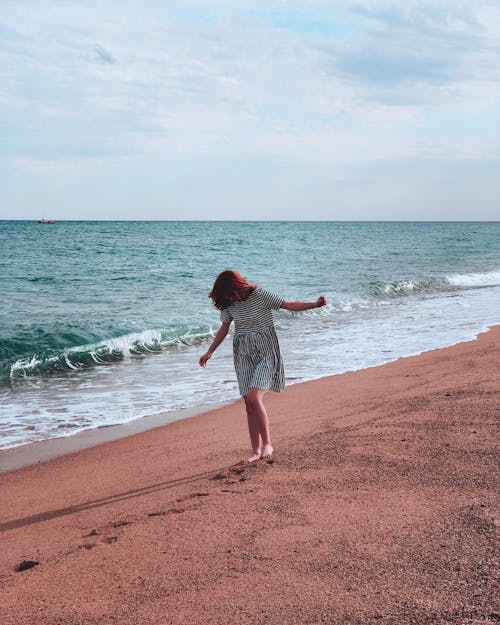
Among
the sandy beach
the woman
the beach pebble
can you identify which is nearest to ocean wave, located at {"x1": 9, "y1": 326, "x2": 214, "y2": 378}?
the sandy beach

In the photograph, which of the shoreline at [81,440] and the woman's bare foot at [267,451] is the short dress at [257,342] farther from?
the shoreline at [81,440]

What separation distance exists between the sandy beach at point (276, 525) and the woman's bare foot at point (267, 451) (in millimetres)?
165

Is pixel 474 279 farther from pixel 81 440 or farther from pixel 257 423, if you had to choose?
pixel 257 423

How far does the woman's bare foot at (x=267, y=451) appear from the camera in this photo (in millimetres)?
5332

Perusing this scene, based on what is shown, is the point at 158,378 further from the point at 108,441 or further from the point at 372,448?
the point at 372,448

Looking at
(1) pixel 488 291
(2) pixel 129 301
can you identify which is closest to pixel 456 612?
(2) pixel 129 301

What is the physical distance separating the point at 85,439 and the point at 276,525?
3.71 meters

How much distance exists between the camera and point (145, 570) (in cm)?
344

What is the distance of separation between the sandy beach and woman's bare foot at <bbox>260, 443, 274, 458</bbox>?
16 cm

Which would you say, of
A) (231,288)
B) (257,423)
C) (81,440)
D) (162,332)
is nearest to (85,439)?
(81,440)

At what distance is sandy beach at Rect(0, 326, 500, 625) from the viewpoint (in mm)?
2973

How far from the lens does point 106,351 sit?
12.4 metres

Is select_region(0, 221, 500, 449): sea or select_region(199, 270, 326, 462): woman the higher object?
select_region(199, 270, 326, 462): woman

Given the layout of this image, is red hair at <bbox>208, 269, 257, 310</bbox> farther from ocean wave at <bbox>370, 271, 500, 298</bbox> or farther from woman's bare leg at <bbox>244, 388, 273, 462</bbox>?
ocean wave at <bbox>370, 271, 500, 298</bbox>
